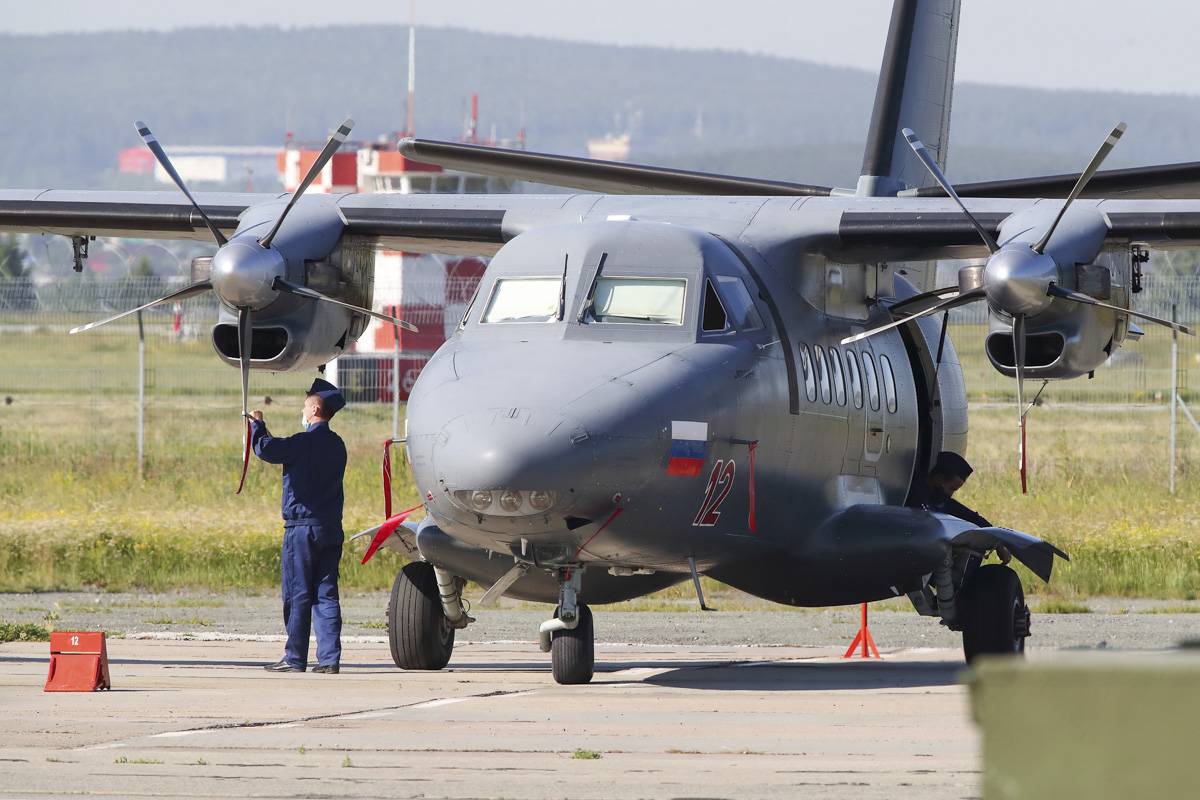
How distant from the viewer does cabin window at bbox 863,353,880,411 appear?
13638 mm

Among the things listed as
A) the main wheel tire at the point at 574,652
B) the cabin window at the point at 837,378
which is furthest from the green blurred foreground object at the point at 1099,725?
the cabin window at the point at 837,378

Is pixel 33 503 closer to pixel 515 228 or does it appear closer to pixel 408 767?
pixel 515 228

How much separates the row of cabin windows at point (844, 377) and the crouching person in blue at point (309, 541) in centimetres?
315

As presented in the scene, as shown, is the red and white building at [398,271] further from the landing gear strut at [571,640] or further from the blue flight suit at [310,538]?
the landing gear strut at [571,640]

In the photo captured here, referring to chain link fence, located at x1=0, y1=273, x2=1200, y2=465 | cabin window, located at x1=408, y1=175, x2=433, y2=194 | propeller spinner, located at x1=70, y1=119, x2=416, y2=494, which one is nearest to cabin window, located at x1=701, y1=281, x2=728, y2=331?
propeller spinner, located at x1=70, y1=119, x2=416, y2=494

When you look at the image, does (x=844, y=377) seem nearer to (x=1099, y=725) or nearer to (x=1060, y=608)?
(x=1060, y=608)

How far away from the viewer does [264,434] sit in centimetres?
1203

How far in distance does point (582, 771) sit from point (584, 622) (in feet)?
12.2

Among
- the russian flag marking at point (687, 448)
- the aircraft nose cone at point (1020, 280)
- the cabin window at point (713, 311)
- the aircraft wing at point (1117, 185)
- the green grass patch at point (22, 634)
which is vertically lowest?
the green grass patch at point (22, 634)

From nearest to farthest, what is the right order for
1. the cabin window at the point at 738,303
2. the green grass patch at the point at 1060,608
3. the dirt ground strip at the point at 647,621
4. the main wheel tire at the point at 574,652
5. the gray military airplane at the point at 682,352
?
the gray military airplane at the point at 682,352
the main wheel tire at the point at 574,652
the cabin window at the point at 738,303
the dirt ground strip at the point at 647,621
the green grass patch at the point at 1060,608

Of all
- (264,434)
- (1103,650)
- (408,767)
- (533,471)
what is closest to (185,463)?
(264,434)

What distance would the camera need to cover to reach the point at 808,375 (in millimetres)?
12414

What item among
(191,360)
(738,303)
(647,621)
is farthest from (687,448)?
(191,360)

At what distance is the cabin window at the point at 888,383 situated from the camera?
46.1 feet
